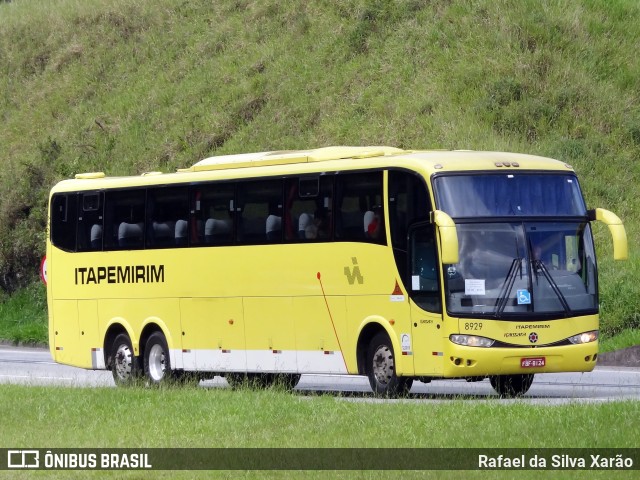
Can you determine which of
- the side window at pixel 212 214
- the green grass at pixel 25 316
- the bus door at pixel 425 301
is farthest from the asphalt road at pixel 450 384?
the green grass at pixel 25 316

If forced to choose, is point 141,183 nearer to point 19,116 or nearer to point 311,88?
point 311,88

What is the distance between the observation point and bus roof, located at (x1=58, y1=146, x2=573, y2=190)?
1977 centimetres

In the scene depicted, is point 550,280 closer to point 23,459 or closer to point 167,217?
point 167,217

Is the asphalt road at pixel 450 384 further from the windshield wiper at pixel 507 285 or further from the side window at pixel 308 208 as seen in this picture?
the side window at pixel 308 208

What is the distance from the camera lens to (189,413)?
53.6ft

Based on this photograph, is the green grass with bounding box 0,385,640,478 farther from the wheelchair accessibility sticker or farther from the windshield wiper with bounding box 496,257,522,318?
the wheelchair accessibility sticker

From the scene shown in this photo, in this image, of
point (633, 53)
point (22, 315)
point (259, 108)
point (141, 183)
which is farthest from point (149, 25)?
point (141, 183)

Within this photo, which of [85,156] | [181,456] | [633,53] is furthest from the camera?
[85,156]

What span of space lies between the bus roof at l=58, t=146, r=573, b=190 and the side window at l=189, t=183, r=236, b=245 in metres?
0.22

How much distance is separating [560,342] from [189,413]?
5587mm

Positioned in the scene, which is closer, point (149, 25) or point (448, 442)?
point (448, 442)

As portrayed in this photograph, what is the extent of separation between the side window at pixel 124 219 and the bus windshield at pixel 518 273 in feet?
23.4

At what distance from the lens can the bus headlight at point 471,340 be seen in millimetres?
18906

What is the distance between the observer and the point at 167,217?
23.8 m
